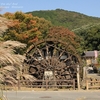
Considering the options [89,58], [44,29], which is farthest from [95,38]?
[44,29]

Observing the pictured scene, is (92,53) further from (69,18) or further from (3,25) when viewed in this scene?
(3,25)

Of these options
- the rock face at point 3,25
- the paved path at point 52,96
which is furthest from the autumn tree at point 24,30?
the rock face at point 3,25

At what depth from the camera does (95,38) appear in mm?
67250

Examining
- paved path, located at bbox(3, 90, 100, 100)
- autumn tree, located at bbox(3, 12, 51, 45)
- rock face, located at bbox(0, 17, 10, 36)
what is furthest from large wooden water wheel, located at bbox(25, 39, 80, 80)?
rock face, located at bbox(0, 17, 10, 36)

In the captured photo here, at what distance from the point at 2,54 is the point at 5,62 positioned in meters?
0.14

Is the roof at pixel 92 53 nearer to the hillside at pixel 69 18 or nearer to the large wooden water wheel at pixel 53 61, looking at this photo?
the hillside at pixel 69 18

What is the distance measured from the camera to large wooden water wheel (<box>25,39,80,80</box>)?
23.5 m

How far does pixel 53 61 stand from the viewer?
78.1ft

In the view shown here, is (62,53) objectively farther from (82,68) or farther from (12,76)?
(12,76)

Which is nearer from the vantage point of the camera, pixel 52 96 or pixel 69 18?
pixel 52 96

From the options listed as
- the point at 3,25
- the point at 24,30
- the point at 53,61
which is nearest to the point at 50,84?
the point at 53,61

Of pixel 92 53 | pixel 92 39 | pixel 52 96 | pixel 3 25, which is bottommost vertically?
pixel 52 96

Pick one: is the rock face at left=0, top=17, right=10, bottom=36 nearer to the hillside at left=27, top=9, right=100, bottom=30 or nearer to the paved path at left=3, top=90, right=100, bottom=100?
the paved path at left=3, top=90, right=100, bottom=100

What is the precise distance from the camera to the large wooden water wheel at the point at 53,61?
2350 cm
